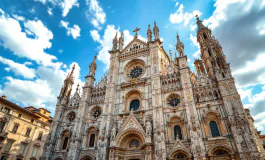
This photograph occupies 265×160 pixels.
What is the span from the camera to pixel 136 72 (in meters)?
29.6

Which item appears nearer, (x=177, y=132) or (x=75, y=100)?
(x=177, y=132)

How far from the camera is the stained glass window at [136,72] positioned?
29.2m

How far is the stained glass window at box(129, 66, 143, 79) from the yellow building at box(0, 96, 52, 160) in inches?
724

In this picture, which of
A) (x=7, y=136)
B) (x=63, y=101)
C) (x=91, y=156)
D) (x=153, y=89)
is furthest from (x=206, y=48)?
(x=7, y=136)

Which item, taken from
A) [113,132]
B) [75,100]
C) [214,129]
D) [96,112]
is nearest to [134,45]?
[96,112]

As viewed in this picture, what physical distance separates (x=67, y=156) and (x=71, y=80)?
→ 46.4 ft

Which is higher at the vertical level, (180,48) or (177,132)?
(180,48)

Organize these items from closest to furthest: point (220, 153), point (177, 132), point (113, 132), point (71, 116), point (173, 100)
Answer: point (220, 153)
point (177, 132)
point (113, 132)
point (173, 100)
point (71, 116)

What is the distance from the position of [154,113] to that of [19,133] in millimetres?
21425

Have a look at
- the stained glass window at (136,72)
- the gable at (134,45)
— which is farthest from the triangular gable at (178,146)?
the gable at (134,45)

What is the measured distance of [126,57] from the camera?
103 ft

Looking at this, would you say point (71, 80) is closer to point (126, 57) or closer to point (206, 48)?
point (126, 57)

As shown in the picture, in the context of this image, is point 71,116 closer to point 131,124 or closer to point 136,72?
point 131,124

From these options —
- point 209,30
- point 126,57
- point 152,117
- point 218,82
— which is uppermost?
point 209,30
